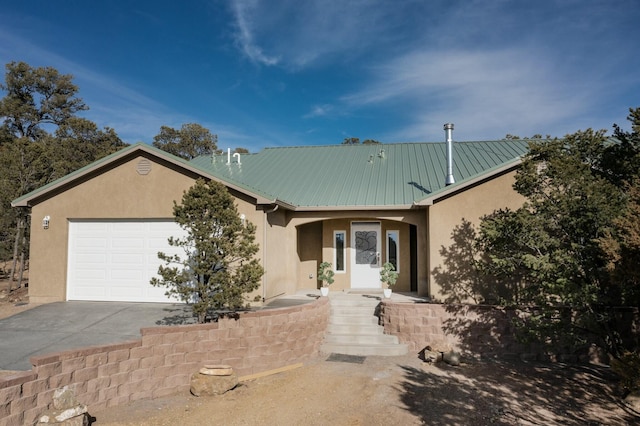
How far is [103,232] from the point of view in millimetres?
11648

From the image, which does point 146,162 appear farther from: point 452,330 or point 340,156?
point 452,330

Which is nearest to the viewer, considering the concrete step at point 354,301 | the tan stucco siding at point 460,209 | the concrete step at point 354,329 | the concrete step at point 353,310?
the concrete step at point 354,329

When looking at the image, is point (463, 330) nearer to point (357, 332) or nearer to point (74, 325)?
point (357, 332)

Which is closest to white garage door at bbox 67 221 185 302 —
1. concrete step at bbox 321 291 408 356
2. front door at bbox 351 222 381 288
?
concrete step at bbox 321 291 408 356

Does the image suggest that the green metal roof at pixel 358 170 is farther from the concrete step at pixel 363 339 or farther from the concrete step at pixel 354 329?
the concrete step at pixel 363 339

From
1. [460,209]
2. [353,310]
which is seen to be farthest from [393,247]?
[353,310]

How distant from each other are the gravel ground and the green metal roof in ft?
18.3

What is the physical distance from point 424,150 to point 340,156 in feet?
12.5

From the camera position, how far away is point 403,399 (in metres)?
6.96

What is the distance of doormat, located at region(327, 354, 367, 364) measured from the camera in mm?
8975

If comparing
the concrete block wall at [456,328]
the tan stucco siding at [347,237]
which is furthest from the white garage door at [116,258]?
the concrete block wall at [456,328]

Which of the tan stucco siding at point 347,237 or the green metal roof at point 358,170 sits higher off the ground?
the green metal roof at point 358,170

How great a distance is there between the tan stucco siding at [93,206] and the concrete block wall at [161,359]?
413cm

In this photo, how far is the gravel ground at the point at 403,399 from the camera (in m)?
6.16
